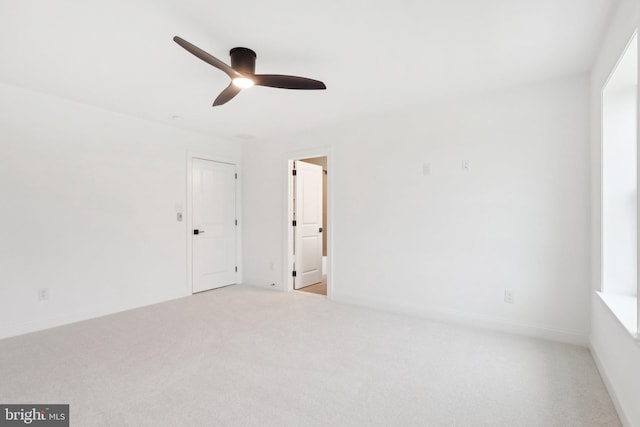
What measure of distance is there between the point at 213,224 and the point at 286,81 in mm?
3134

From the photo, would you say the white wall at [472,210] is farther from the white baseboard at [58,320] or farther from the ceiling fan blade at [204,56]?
the white baseboard at [58,320]

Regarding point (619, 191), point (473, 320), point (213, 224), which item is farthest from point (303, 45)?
point (213, 224)

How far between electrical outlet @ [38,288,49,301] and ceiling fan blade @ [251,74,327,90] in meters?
3.07

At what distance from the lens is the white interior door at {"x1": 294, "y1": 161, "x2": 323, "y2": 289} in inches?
194

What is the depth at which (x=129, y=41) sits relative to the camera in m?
2.26

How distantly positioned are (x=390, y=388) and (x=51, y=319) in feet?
11.3

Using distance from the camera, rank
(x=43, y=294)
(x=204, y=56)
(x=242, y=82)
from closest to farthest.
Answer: (x=204, y=56) < (x=242, y=82) < (x=43, y=294)

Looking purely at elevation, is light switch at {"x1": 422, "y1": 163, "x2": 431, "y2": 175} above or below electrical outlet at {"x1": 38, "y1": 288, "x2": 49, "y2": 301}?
above

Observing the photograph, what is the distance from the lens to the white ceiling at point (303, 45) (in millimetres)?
1915

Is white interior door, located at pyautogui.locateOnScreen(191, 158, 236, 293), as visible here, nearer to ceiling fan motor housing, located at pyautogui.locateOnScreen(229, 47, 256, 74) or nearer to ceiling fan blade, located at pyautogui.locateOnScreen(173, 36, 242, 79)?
ceiling fan motor housing, located at pyautogui.locateOnScreen(229, 47, 256, 74)

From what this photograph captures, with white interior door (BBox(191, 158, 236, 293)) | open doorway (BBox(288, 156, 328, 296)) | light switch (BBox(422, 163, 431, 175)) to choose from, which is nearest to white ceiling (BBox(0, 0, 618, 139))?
light switch (BBox(422, 163, 431, 175))

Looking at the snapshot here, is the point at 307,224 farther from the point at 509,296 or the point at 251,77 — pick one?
the point at 251,77

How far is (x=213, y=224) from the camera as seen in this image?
193 inches

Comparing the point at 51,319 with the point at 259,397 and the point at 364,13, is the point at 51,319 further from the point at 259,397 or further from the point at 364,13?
the point at 364,13
